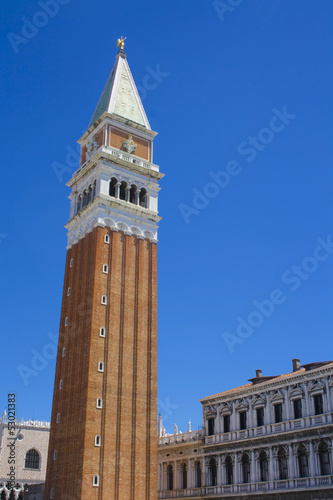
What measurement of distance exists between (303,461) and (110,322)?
18863mm

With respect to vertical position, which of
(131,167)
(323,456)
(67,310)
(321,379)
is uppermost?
(131,167)

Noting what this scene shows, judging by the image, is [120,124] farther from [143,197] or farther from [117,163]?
[143,197]

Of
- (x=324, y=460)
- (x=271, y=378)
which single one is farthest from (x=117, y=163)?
(x=324, y=460)

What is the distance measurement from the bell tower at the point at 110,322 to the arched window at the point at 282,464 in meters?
10.0

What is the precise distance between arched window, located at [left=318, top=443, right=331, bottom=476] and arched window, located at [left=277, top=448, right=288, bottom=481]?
3529 millimetres

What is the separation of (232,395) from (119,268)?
15644 millimetres

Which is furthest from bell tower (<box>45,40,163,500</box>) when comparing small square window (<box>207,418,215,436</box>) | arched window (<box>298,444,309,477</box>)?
arched window (<box>298,444,309,477</box>)

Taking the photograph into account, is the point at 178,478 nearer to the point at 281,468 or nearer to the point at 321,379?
the point at 281,468

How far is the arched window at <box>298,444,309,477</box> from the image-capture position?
44156 millimetres

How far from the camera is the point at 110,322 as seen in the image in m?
48.4

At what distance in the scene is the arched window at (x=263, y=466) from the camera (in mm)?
47406

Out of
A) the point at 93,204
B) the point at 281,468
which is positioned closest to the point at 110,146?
the point at 93,204

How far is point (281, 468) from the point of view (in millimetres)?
46156

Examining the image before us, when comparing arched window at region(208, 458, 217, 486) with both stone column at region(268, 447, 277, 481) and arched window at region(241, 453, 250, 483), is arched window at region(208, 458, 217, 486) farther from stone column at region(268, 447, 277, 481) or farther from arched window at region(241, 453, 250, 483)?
stone column at region(268, 447, 277, 481)
